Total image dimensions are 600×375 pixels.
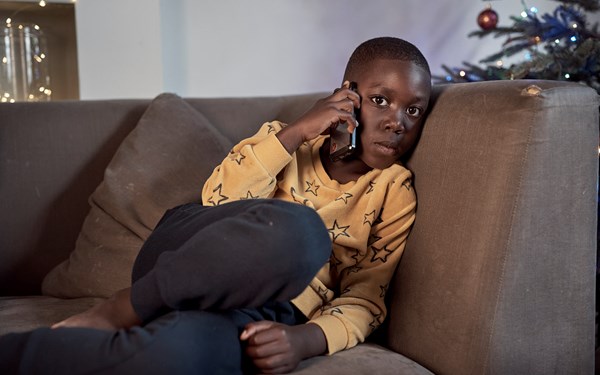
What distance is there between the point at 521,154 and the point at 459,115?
18 cm

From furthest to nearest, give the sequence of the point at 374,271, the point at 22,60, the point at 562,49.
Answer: the point at 22,60, the point at 562,49, the point at 374,271

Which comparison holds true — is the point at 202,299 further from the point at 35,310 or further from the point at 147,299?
the point at 35,310

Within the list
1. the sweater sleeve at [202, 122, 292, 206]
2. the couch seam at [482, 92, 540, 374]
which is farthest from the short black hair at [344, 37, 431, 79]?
the couch seam at [482, 92, 540, 374]

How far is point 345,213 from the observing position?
1340mm

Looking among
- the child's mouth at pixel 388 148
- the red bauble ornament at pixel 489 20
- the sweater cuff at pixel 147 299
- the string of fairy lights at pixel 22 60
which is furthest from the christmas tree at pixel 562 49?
the string of fairy lights at pixel 22 60

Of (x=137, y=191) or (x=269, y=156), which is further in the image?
(x=137, y=191)

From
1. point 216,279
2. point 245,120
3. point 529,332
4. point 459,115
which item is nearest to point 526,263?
point 529,332

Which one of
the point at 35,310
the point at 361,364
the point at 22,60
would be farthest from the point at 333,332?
the point at 22,60

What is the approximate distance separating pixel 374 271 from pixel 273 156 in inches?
10.8

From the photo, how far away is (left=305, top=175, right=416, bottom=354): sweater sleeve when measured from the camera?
1215mm

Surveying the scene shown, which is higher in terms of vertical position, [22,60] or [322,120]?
[22,60]

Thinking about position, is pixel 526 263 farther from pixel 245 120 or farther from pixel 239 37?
pixel 239 37

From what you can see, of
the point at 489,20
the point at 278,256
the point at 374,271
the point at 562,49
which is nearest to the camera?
the point at 278,256

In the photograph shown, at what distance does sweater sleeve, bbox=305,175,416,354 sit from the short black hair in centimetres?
23
